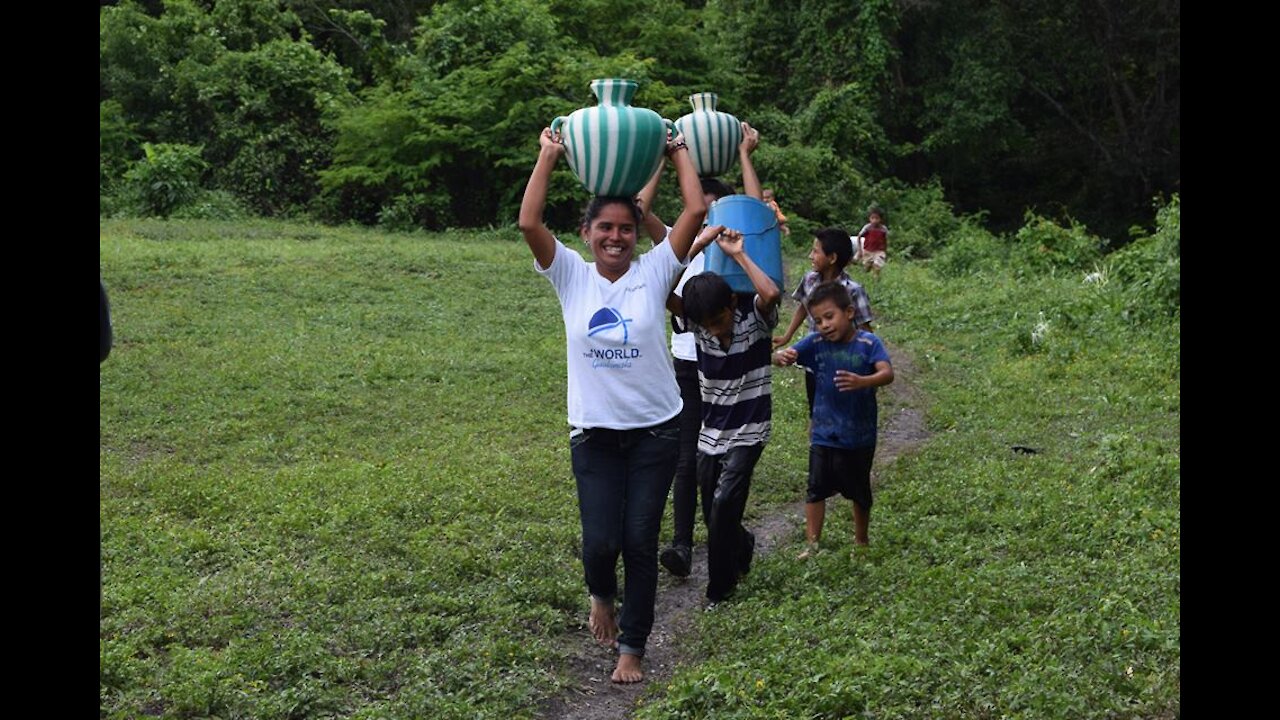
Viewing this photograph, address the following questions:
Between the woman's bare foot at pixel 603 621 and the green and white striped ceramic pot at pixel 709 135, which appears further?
the green and white striped ceramic pot at pixel 709 135

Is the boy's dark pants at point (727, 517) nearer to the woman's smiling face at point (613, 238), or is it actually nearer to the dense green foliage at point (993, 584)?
the dense green foliage at point (993, 584)

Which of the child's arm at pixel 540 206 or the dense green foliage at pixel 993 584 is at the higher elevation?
the child's arm at pixel 540 206

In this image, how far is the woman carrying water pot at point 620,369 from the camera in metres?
4.98

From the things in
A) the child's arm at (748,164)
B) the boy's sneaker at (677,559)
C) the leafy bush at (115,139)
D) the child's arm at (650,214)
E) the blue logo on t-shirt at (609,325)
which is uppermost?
the leafy bush at (115,139)

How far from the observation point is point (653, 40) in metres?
25.8

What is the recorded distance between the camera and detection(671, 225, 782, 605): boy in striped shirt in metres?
5.90

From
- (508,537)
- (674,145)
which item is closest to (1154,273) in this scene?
(508,537)

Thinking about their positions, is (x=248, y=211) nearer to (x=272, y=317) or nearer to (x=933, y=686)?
(x=272, y=317)

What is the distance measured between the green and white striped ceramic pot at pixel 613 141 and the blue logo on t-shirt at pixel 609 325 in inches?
18.8

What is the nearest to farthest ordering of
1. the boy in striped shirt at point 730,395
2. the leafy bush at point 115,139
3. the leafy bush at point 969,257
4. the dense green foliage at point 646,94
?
the boy in striped shirt at point 730,395 → the leafy bush at point 969,257 → the dense green foliage at point 646,94 → the leafy bush at point 115,139

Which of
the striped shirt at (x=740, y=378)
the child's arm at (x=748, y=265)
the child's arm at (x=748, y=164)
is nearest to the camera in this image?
the child's arm at (x=748, y=265)

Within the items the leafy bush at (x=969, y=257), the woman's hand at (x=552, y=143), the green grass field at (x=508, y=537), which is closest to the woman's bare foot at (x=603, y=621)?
the green grass field at (x=508, y=537)

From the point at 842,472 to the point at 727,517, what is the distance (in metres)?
0.77

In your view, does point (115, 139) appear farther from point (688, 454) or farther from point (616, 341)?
point (616, 341)
